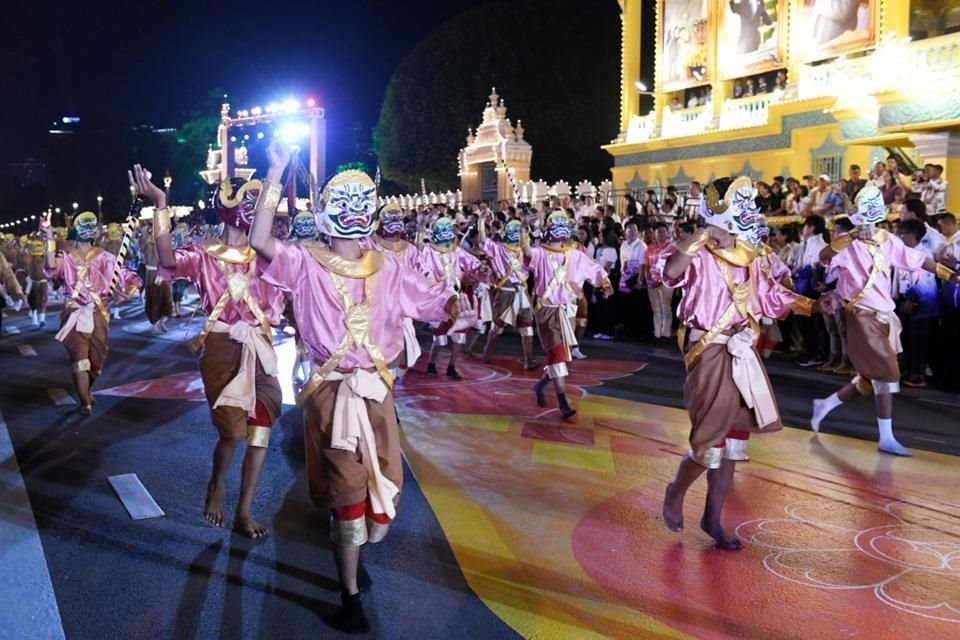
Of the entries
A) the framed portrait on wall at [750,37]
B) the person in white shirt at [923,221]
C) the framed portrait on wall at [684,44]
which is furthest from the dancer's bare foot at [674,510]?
the framed portrait on wall at [684,44]

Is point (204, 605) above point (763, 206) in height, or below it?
below

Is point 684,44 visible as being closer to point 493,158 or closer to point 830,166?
point 830,166

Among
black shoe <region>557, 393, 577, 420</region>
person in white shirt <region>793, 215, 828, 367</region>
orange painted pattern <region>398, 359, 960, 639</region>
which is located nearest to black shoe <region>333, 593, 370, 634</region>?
orange painted pattern <region>398, 359, 960, 639</region>

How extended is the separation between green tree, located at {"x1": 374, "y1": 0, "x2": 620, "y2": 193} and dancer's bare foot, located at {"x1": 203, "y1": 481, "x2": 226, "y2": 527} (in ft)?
111

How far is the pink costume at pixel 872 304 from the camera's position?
7809 mm

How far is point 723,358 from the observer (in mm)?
5523

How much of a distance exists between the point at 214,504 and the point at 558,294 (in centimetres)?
439

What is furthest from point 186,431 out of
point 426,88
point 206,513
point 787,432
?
point 426,88

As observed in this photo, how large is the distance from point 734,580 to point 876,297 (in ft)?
12.4

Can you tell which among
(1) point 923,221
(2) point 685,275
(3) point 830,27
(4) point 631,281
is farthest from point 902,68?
(2) point 685,275

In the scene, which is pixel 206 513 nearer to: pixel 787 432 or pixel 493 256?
pixel 787 432

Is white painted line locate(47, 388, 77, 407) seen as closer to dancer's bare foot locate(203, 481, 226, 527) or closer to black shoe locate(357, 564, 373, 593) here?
dancer's bare foot locate(203, 481, 226, 527)

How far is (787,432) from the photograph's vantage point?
28.9ft

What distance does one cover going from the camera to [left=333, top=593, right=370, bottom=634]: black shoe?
14.6 feet
